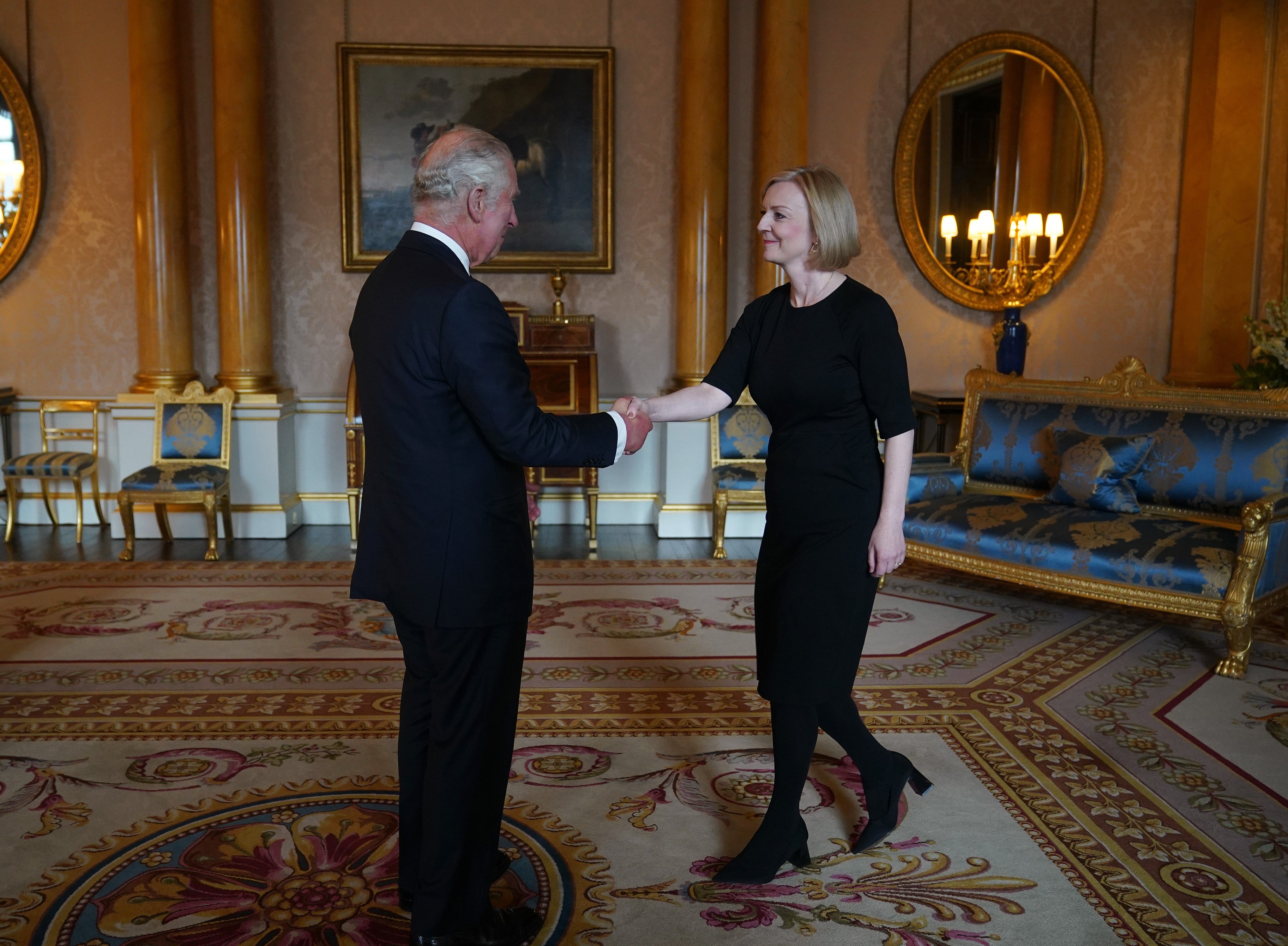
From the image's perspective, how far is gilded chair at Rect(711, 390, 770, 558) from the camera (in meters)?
6.27

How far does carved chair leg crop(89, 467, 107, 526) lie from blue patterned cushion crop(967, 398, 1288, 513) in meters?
5.47

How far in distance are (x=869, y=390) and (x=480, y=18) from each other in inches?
221

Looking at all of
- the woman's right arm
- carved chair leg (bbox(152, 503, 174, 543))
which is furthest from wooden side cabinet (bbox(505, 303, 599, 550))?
the woman's right arm

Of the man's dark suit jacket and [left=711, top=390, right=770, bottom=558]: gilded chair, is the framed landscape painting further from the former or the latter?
the man's dark suit jacket

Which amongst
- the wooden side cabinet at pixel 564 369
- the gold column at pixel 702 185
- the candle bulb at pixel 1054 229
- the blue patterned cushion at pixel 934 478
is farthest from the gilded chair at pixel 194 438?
the candle bulb at pixel 1054 229

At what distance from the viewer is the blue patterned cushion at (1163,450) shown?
471 cm

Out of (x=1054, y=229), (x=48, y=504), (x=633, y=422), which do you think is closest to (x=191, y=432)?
(x=48, y=504)

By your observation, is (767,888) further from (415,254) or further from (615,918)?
(415,254)

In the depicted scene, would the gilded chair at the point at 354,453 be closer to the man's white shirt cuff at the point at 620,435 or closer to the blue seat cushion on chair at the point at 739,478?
the blue seat cushion on chair at the point at 739,478

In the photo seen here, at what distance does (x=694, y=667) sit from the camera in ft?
13.6

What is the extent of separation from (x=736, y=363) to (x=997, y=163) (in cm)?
549

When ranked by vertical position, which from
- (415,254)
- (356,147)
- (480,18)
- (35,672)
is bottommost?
(35,672)

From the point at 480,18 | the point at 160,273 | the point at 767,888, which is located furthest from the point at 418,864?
the point at 480,18

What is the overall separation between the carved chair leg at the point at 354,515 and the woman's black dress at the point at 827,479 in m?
4.18
